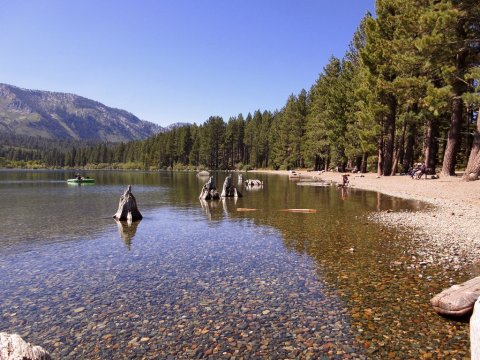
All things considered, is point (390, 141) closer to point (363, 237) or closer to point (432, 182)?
point (432, 182)

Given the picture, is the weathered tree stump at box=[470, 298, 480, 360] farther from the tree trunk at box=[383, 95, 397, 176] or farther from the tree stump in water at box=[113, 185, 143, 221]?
the tree trunk at box=[383, 95, 397, 176]

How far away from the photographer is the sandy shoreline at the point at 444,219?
13.5 metres

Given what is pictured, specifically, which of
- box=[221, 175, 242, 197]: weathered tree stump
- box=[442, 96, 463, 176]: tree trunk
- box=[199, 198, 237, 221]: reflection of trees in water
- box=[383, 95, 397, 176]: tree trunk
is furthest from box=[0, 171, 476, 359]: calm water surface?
box=[383, 95, 397, 176]: tree trunk

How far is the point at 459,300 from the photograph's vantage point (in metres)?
8.04

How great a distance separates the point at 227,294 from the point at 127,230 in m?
12.0

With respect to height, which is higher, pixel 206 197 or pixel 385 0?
pixel 385 0

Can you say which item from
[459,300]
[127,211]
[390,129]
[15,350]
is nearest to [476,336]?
[459,300]

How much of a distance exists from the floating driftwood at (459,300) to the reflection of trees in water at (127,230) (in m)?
12.5

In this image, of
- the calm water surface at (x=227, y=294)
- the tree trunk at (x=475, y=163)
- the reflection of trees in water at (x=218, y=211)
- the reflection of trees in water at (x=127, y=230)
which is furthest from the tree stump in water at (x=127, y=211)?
the tree trunk at (x=475, y=163)

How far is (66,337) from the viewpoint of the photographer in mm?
7660

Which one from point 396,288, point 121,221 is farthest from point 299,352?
point 121,221

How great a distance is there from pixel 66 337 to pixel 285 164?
111 metres

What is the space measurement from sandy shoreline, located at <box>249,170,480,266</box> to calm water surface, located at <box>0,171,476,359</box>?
3.79 ft

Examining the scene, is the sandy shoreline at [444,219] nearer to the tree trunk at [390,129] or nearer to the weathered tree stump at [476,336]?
the weathered tree stump at [476,336]
